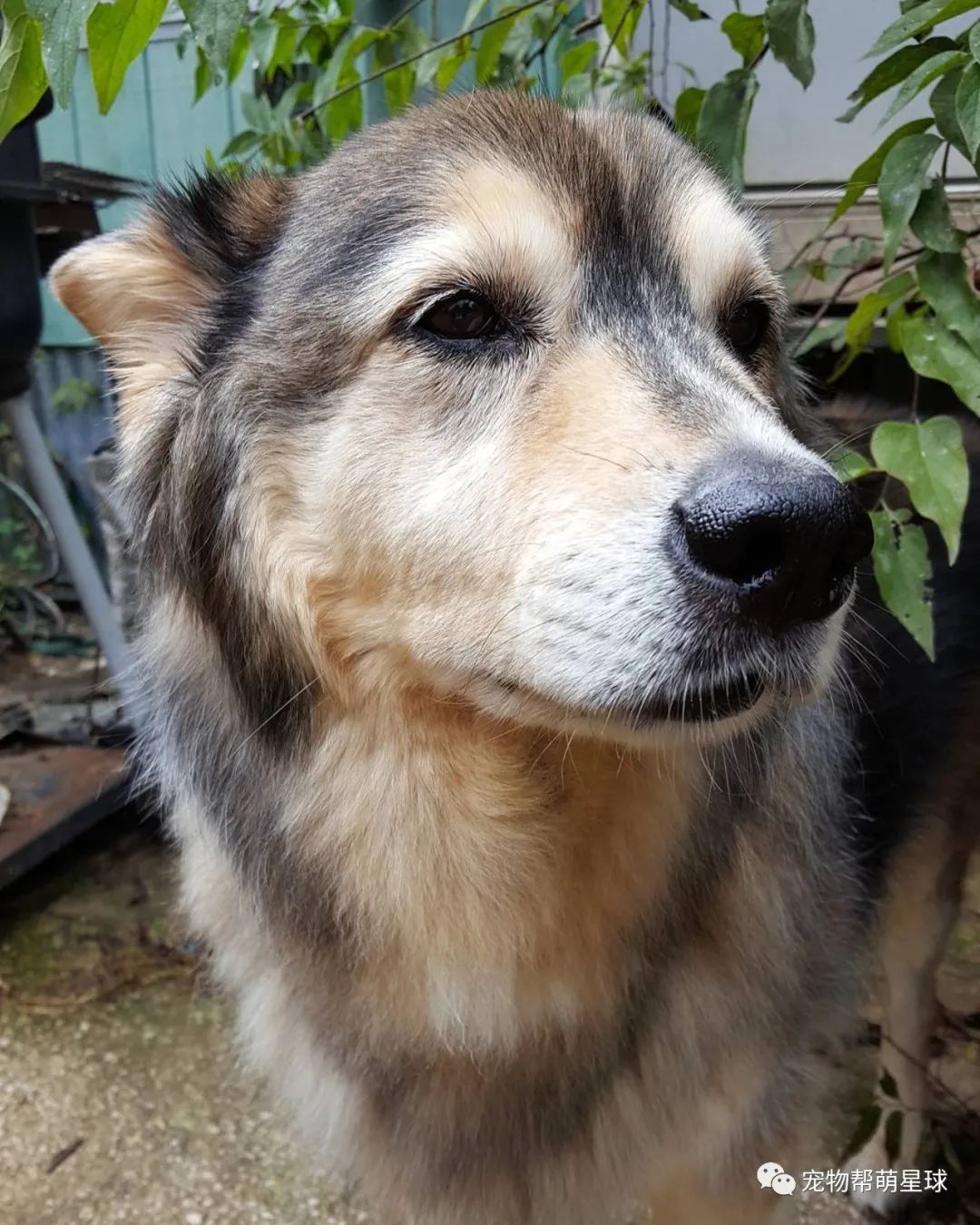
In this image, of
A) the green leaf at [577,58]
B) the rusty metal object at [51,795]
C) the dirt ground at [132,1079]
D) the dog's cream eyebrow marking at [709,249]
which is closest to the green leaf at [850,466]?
A: the dog's cream eyebrow marking at [709,249]

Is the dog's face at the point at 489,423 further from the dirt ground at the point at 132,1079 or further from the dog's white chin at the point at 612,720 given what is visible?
the dirt ground at the point at 132,1079

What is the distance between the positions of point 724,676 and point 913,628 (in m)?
0.35

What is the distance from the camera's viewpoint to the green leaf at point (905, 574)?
1129 millimetres

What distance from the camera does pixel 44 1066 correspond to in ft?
6.72

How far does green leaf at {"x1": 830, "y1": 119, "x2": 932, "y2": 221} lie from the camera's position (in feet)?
3.56

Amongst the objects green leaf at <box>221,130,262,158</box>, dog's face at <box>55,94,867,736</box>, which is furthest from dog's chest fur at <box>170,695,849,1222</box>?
green leaf at <box>221,130,262,158</box>

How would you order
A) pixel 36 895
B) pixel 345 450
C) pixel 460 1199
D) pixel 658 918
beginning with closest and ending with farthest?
1. pixel 345 450
2. pixel 658 918
3. pixel 460 1199
4. pixel 36 895

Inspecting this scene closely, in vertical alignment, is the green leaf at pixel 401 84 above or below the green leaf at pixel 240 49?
below

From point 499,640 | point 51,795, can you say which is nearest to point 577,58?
point 499,640

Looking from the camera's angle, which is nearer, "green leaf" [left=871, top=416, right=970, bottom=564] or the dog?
the dog

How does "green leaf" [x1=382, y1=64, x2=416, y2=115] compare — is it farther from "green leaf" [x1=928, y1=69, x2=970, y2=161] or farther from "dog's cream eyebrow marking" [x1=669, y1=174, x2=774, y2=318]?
"green leaf" [x1=928, y1=69, x2=970, y2=161]

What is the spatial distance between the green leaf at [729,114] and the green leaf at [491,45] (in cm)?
41

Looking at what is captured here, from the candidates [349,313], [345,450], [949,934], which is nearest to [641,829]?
[345,450]

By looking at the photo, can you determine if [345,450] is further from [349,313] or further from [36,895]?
[36,895]
